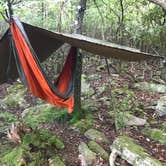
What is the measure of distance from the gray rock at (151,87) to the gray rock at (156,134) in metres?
1.39

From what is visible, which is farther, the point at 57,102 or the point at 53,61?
the point at 53,61

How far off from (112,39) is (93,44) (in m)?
3.83

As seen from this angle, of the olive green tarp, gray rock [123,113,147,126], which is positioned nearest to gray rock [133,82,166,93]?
gray rock [123,113,147,126]

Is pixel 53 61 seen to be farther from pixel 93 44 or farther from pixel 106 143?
pixel 93 44

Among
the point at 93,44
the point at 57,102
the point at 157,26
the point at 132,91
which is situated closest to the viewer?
the point at 93,44

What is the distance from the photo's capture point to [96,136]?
11.8 ft

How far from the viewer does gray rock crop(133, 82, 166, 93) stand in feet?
16.5

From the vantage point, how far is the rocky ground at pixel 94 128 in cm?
321

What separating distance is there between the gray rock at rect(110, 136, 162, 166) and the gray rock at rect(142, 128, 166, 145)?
31cm

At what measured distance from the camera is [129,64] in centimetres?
620

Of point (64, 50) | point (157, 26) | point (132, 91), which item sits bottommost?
point (132, 91)

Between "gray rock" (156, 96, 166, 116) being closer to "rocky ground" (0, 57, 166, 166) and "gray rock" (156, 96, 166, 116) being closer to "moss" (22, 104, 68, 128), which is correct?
"rocky ground" (0, 57, 166, 166)

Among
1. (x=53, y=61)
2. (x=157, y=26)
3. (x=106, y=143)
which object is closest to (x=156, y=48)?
(x=157, y=26)

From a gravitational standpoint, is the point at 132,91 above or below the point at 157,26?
below
